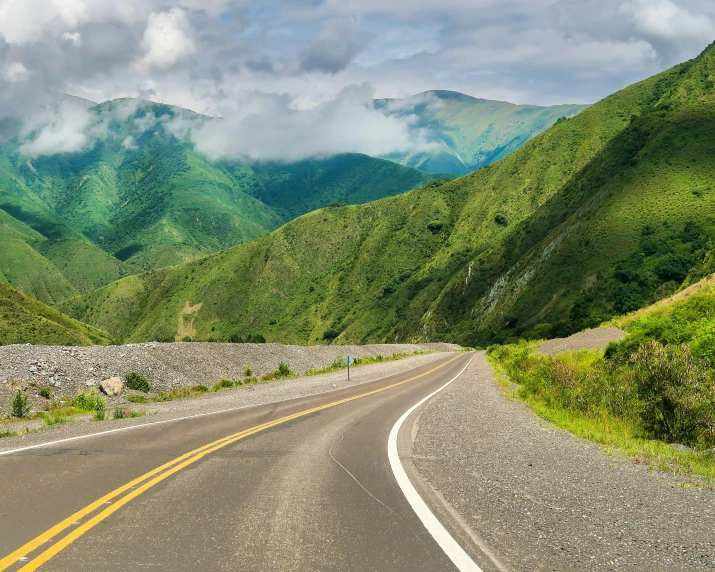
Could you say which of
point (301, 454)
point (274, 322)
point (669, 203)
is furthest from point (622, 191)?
point (274, 322)

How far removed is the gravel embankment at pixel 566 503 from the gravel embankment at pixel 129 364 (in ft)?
52.9

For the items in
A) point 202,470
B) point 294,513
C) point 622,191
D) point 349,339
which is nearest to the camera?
point 294,513

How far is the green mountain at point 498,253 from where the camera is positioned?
A: 68.9 m

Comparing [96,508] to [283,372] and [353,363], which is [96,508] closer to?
[283,372]

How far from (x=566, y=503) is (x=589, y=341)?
1460 inches

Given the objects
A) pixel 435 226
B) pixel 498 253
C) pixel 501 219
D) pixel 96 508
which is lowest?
pixel 96 508

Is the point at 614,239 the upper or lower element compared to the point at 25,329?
upper

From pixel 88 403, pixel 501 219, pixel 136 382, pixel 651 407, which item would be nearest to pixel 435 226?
pixel 501 219

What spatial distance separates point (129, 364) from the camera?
82.4ft

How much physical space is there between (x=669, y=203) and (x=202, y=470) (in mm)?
75323

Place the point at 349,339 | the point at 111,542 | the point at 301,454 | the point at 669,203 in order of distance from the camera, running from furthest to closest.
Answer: the point at 349,339 < the point at 669,203 < the point at 301,454 < the point at 111,542

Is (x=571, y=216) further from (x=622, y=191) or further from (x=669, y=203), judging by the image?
(x=669, y=203)

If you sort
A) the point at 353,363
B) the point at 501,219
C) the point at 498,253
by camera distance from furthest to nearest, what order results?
the point at 501,219 → the point at 498,253 → the point at 353,363

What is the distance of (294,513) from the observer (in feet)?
21.0
